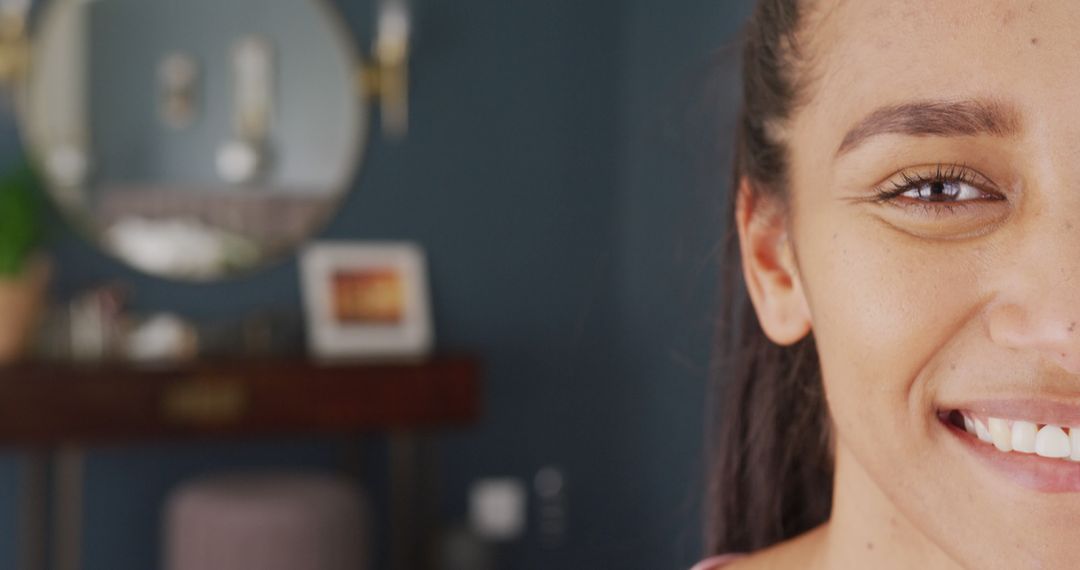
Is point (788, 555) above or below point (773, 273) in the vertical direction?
below

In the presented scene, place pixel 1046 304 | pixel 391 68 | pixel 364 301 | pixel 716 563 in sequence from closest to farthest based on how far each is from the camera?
pixel 1046 304 < pixel 716 563 < pixel 364 301 < pixel 391 68

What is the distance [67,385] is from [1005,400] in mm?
2515

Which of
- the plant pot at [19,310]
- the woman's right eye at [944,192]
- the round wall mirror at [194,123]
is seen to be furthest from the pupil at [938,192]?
the round wall mirror at [194,123]

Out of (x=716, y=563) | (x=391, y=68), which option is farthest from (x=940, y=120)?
(x=391, y=68)

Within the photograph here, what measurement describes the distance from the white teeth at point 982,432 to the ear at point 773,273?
17cm

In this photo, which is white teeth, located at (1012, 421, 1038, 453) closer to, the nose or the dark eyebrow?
the nose

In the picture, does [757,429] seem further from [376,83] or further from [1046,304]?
[376,83]

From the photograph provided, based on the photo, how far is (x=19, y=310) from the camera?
273cm

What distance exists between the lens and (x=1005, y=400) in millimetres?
540

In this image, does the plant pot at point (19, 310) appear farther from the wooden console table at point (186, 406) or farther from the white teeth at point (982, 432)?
the white teeth at point (982, 432)

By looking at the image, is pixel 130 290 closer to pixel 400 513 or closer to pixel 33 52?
pixel 33 52

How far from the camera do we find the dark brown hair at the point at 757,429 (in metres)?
0.85

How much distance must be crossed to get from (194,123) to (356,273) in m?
0.65

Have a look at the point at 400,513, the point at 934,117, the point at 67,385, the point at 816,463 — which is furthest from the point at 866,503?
the point at 400,513
